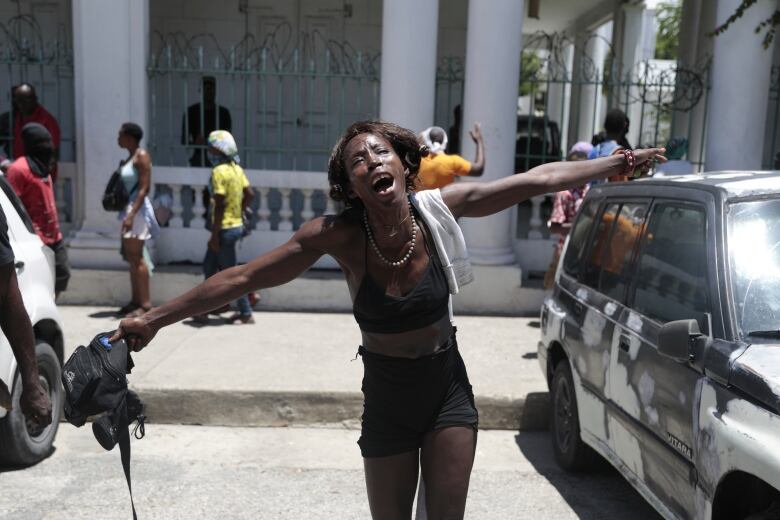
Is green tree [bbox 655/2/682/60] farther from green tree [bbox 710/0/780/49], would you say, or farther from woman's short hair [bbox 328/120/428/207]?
woman's short hair [bbox 328/120/428/207]

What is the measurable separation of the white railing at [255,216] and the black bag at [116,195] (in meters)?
1.34

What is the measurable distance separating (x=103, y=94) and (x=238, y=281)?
6.61m

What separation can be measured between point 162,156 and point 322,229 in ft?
27.6

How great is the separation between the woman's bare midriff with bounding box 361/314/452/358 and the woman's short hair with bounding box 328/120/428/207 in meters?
0.49

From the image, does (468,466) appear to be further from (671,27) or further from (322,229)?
(671,27)

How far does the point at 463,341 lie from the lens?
7.82 meters

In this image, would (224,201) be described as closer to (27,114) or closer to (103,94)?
(103,94)

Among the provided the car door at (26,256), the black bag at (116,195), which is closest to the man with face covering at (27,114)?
the black bag at (116,195)

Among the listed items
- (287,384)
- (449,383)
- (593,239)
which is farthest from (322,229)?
(287,384)

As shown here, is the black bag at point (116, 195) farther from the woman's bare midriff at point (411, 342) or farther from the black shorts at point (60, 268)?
the woman's bare midriff at point (411, 342)

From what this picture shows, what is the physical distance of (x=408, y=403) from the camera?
3.07 m

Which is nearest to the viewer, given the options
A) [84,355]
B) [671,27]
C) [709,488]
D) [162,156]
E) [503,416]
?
[84,355]

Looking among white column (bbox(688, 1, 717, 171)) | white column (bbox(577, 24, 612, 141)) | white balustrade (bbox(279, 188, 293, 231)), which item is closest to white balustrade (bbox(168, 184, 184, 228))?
white balustrade (bbox(279, 188, 293, 231))

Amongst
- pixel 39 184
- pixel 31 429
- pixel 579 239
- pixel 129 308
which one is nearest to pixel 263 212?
pixel 129 308
